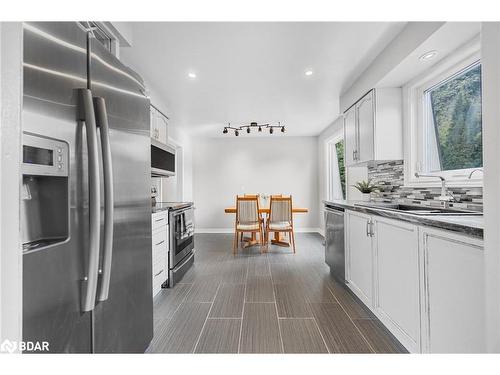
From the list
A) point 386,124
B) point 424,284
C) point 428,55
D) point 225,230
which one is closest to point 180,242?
point 424,284

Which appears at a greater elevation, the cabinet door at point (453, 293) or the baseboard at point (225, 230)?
the cabinet door at point (453, 293)

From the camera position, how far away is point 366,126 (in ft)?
9.43

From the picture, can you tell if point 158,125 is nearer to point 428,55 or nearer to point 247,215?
point 247,215

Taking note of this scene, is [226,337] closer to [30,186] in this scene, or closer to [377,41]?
[30,186]

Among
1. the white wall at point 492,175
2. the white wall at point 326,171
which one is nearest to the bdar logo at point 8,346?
the white wall at point 492,175

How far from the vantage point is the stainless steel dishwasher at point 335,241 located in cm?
272

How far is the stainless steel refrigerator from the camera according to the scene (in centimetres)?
68

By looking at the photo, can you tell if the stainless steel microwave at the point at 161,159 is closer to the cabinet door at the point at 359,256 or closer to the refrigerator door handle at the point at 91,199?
the refrigerator door handle at the point at 91,199

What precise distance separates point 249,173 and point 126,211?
17.8 feet

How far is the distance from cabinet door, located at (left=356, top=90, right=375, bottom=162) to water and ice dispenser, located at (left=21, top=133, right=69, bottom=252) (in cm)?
282

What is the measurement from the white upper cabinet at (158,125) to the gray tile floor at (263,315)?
6.23 ft

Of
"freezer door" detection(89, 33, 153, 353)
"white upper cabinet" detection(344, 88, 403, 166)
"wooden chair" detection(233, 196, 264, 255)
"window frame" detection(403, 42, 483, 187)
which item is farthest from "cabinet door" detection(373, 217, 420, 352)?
"wooden chair" detection(233, 196, 264, 255)

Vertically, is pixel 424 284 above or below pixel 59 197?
below

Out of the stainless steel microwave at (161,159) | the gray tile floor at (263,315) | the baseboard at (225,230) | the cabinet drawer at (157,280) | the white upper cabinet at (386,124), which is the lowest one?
the gray tile floor at (263,315)
